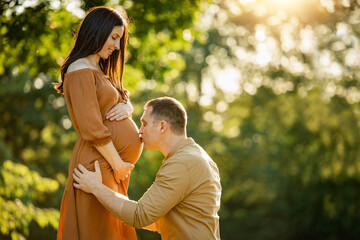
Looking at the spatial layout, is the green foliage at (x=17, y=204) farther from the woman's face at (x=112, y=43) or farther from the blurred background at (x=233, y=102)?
the woman's face at (x=112, y=43)

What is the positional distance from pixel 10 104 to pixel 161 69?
10.3 m

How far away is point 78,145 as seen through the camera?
9.43 feet

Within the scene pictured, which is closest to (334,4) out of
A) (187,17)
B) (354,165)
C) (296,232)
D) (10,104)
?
(187,17)

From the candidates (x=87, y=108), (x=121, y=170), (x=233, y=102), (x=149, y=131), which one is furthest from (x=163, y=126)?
(x=233, y=102)

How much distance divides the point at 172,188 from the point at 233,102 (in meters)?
18.0

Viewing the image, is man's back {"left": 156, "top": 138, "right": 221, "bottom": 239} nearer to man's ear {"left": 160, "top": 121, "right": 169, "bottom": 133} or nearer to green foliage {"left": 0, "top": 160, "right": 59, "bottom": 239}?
man's ear {"left": 160, "top": 121, "right": 169, "bottom": 133}

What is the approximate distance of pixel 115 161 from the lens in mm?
2783

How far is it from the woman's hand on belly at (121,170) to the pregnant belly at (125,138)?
0.27 feet

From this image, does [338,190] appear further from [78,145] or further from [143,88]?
[78,145]

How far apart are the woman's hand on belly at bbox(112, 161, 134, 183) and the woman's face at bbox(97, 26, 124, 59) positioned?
710mm

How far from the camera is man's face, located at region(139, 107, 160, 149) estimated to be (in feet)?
9.80

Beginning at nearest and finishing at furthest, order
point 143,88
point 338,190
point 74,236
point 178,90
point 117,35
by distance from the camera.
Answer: point 74,236, point 117,35, point 338,190, point 143,88, point 178,90

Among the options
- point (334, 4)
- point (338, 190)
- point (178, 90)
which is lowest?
point (338, 190)

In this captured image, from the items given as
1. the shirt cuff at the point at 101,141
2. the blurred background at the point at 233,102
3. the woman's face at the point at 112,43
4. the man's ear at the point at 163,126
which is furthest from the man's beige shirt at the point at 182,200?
the blurred background at the point at 233,102
